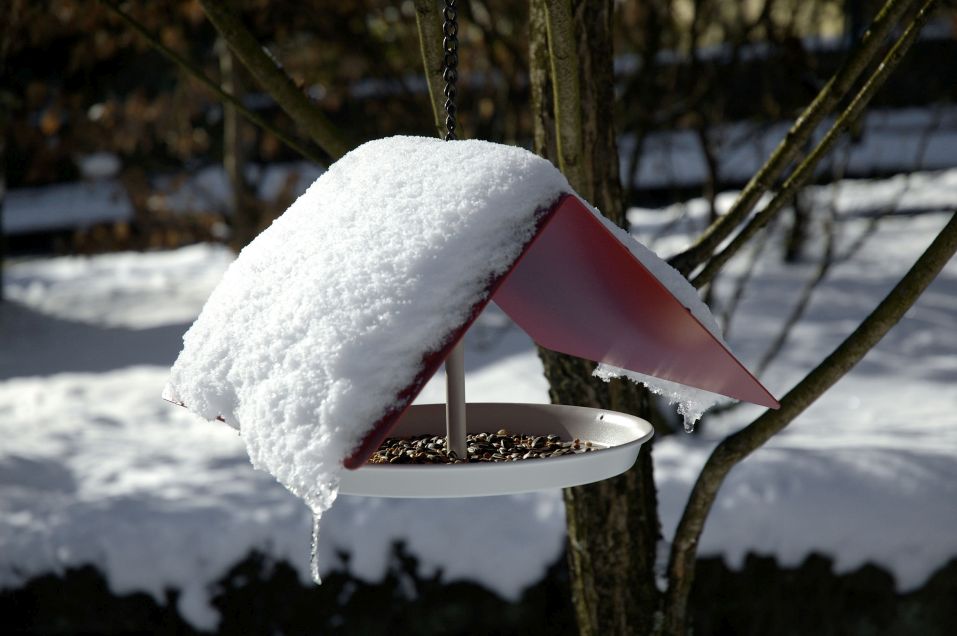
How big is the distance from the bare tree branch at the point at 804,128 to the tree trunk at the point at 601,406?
21 centimetres

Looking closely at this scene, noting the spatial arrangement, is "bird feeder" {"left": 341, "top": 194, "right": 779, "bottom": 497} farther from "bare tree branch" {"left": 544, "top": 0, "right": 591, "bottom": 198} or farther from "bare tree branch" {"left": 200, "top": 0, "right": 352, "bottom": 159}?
"bare tree branch" {"left": 200, "top": 0, "right": 352, "bottom": 159}

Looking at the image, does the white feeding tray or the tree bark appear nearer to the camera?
the white feeding tray

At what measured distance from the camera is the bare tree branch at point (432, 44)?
1.73 metres

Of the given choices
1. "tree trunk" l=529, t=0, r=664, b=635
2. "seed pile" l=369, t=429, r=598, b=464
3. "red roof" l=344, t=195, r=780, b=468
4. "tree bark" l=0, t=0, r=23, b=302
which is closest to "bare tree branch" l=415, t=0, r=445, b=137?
"tree trunk" l=529, t=0, r=664, b=635

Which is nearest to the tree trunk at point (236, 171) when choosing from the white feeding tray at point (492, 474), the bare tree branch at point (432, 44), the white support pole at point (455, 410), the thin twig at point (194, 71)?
the thin twig at point (194, 71)

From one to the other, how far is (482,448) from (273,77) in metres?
0.86

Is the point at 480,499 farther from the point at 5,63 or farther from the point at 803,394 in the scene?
the point at 5,63

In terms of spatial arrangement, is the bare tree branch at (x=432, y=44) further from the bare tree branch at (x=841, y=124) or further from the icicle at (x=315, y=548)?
the icicle at (x=315, y=548)

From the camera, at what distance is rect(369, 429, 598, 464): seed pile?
1355mm

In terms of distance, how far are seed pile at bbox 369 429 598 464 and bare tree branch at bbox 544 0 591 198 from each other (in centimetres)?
48

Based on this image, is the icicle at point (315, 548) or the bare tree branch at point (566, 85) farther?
the bare tree branch at point (566, 85)

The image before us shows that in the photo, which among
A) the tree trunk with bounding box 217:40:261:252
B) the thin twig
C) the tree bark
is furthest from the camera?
the tree trunk with bounding box 217:40:261:252

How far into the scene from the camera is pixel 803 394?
181 centimetres

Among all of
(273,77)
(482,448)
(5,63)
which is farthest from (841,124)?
(5,63)
